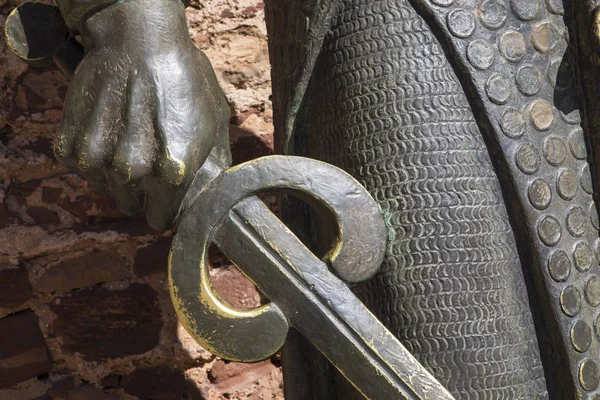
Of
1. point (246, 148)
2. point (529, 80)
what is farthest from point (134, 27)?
point (246, 148)

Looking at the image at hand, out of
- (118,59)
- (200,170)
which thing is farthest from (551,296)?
(118,59)

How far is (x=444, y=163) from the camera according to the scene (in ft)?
2.67

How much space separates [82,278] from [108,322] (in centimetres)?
8

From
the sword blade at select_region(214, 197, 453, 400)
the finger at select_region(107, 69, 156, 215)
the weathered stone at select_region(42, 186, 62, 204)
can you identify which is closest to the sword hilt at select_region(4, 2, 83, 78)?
the finger at select_region(107, 69, 156, 215)

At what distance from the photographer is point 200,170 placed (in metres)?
0.84

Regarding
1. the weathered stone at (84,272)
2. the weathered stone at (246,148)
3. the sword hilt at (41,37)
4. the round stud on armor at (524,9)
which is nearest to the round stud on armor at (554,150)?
the round stud on armor at (524,9)

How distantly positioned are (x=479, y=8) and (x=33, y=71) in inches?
32.4

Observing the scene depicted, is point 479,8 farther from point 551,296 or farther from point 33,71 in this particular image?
point 33,71

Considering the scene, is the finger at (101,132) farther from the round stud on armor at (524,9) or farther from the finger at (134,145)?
the round stud on armor at (524,9)

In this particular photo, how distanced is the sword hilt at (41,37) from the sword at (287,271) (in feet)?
0.63

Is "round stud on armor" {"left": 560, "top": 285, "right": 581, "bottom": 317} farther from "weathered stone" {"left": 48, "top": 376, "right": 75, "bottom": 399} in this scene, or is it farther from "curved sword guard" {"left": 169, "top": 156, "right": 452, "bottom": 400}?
"weathered stone" {"left": 48, "top": 376, "right": 75, "bottom": 399}

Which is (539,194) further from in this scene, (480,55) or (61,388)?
(61,388)

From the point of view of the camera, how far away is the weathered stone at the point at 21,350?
1.42 m

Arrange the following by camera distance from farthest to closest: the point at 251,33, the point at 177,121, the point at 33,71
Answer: the point at 251,33
the point at 33,71
the point at 177,121
